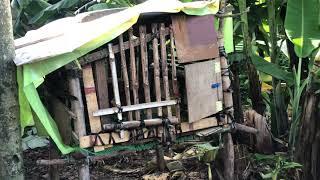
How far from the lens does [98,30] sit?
328 centimetres

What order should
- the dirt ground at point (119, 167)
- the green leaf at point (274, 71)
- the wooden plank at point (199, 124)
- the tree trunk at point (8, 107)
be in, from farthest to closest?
the dirt ground at point (119, 167) → the green leaf at point (274, 71) → the wooden plank at point (199, 124) → the tree trunk at point (8, 107)

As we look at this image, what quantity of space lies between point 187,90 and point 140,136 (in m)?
0.55

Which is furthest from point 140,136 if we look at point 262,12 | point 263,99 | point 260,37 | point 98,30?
point 260,37

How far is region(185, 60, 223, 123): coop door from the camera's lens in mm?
3748

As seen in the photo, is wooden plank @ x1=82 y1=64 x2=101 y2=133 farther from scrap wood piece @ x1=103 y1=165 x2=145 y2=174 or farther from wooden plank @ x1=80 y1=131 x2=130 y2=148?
scrap wood piece @ x1=103 y1=165 x2=145 y2=174

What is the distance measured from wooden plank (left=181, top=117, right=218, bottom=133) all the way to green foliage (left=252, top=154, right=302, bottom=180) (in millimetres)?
834

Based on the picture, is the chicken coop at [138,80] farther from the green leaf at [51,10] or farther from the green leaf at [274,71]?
the green leaf at [51,10]

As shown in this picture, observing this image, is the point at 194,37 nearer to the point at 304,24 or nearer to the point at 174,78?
the point at 174,78

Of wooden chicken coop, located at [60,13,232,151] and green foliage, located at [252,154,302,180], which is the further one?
green foliage, located at [252,154,302,180]

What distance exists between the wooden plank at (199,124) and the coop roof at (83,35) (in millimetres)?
936

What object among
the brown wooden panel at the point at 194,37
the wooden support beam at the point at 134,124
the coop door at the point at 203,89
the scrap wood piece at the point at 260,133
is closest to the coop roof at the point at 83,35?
the brown wooden panel at the point at 194,37

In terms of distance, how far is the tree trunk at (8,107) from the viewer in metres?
3.34

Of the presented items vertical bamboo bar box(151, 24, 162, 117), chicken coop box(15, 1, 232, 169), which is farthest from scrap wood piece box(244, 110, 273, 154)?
vertical bamboo bar box(151, 24, 162, 117)

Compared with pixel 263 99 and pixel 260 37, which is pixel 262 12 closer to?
pixel 260 37
